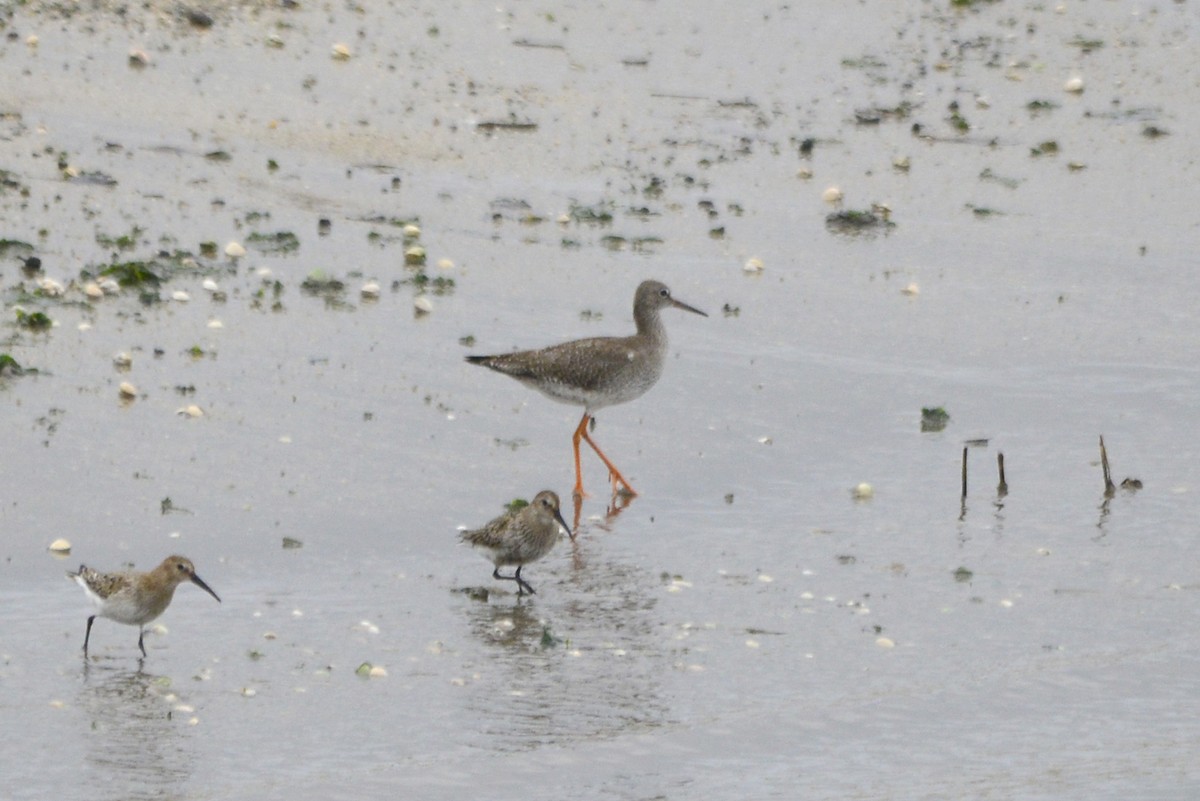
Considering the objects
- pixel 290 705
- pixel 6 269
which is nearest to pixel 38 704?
pixel 290 705

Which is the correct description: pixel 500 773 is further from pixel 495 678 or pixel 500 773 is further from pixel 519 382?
pixel 519 382

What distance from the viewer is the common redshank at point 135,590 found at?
29.6 ft

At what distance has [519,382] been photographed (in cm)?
1284

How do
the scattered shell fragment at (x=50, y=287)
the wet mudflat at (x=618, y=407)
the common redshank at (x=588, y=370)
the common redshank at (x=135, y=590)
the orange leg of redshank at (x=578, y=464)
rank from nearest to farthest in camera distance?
the wet mudflat at (x=618, y=407), the common redshank at (x=135, y=590), the orange leg of redshank at (x=578, y=464), the common redshank at (x=588, y=370), the scattered shell fragment at (x=50, y=287)

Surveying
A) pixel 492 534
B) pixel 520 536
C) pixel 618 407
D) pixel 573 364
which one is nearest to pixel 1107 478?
pixel 573 364

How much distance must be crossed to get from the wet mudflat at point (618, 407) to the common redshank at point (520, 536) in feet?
0.67

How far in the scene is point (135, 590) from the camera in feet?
29.6

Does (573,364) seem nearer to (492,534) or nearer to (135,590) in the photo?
(492,534)

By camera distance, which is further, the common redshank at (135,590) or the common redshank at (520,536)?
the common redshank at (520,536)

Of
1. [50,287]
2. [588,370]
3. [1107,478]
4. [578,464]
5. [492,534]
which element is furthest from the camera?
[50,287]

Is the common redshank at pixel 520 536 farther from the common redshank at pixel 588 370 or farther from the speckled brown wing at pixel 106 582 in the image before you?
the speckled brown wing at pixel 106 582

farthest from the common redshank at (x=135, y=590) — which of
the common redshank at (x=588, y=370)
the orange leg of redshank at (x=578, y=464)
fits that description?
the common redshank at (x=588, y=370)

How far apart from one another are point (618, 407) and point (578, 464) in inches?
64.7

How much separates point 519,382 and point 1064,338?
428cm
